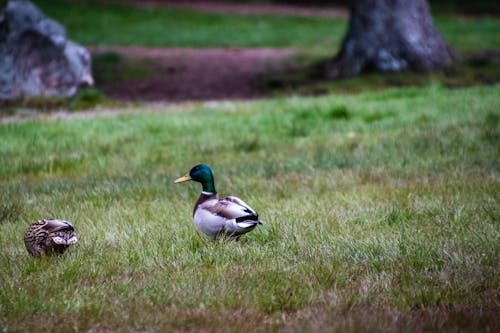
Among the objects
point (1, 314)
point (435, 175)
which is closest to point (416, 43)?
point (435, 175)

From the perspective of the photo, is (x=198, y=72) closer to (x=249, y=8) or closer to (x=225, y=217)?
(x=225, y=217)

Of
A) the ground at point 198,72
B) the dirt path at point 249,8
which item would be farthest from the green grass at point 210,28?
the ground at point 198,72

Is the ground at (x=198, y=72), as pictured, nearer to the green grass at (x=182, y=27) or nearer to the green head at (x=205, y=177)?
the green grass at (x=182, y=27)

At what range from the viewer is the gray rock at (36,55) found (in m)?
13.8

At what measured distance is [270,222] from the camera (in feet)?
20.1

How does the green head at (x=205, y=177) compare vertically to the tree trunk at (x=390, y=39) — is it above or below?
above

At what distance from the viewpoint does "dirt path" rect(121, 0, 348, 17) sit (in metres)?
33.7

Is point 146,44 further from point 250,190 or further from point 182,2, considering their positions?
point 250,190

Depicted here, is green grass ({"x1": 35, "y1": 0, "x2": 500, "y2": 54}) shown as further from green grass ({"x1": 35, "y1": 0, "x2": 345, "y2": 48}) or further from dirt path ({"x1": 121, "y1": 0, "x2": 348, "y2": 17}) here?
dirt path ({"x1": 121, "y1": 0, "x2": 348, "y2": 17})

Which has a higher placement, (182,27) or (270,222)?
(270,222)

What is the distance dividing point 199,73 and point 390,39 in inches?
164

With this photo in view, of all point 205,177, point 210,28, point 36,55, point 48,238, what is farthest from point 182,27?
point 48,238

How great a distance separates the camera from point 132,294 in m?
4.46

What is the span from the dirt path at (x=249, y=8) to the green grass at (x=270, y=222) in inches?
881
